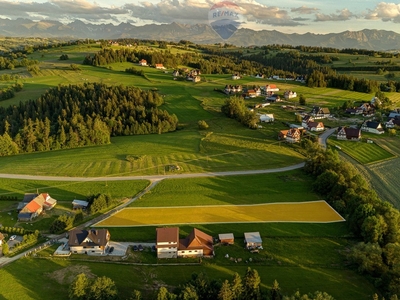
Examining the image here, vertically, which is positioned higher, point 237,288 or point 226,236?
point 237,288

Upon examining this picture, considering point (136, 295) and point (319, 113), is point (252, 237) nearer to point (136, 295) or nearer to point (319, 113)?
point (136, 295)

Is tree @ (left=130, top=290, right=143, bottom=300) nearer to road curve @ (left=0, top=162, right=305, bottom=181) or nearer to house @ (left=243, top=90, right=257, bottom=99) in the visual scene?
road curve @ (left=0, top=162, right=305, bottom=181)

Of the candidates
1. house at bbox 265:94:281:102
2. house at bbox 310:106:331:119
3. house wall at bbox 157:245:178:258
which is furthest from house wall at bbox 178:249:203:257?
house at bbox 265:94:281:102

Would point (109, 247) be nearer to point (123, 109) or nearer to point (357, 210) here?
point (357, 210)

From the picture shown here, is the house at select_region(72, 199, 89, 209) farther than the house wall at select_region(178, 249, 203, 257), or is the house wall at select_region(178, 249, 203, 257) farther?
the house at select_region(72, 199, 89, 209)

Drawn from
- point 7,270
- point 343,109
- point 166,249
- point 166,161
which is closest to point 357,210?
point 166,249

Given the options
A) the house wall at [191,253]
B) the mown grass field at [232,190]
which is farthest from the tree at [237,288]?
the mown grass field at [232,190]

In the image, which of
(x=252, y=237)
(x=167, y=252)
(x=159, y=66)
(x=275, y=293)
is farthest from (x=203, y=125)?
(x=159, y=66)
